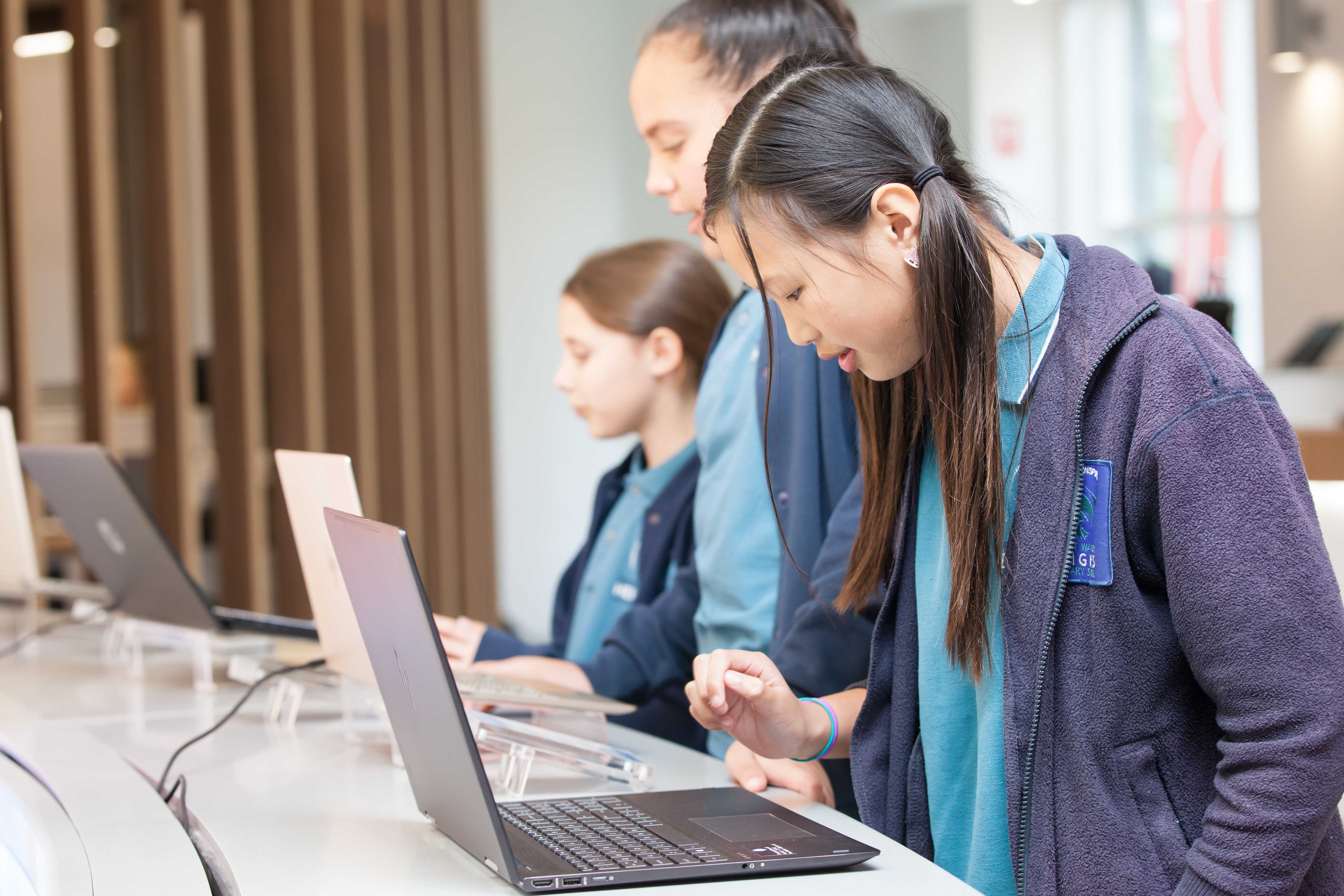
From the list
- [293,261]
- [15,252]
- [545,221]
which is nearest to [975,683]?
[15,252]

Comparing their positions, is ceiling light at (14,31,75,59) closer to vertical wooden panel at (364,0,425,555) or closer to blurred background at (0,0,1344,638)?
blurred background at (0,0,1344,638)

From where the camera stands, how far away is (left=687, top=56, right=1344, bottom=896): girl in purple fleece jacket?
2.70ft

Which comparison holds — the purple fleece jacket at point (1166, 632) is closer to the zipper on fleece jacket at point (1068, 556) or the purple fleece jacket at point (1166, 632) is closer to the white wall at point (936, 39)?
the zipper on fleece jacket at point (1068, 556)

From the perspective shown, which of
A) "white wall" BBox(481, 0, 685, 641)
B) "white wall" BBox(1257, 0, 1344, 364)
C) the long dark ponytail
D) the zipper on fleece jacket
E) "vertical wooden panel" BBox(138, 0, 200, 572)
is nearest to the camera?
the zipper on fleece jacket

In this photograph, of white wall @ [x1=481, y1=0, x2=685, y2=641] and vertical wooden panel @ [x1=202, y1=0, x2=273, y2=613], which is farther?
white wall @ [x1=481, y1=0, x2=685, y2=641]

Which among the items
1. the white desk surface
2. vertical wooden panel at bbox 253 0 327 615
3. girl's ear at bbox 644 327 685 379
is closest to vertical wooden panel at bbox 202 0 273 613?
vertical wooden panel at bbox 253 0 327 615

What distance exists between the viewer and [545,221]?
510cm

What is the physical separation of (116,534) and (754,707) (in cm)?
115

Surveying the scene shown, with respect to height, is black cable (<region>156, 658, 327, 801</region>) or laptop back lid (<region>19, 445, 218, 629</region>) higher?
laptop back lid (<region>19, 445, 218, 629</region>)

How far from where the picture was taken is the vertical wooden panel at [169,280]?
3.09 metres

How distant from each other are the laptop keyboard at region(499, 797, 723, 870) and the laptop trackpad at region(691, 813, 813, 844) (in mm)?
33

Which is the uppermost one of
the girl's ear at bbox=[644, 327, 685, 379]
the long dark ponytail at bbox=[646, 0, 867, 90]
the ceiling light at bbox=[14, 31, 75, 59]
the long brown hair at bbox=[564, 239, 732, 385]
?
the ceiling light at bbox=[14, 31, 75, 59]

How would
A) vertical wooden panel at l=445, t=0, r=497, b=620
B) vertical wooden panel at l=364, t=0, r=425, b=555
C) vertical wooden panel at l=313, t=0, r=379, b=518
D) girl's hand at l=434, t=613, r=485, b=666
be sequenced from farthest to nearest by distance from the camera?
vertical wooden panel at l=445, t=0, r=497, b=620 < vertical wooden panel at l=364, t=0, r=425, b=555 < vertical wooden panel at l=313, t=0, r=379, b=518 < girl's hand at l=434, t=613, r=485, b=666

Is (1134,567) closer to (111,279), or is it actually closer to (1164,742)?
(1164,742)
